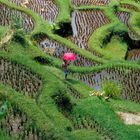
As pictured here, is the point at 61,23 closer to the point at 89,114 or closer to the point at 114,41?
the point at 114,41

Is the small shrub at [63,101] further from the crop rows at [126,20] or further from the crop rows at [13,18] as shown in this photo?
the crop rows at [126,20]

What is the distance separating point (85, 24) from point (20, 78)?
29.3 feet

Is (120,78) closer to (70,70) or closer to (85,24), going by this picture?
(70,70)

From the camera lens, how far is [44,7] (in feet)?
68.4

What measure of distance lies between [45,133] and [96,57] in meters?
8.14

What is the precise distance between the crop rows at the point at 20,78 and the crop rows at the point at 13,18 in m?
6.41

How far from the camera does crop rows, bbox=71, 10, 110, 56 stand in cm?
1872

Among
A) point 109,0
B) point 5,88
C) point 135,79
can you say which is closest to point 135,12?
point 109,0

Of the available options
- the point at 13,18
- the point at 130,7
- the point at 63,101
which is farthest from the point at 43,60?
the point at 130,7

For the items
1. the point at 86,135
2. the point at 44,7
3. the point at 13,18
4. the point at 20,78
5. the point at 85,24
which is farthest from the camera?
the point at 44,7

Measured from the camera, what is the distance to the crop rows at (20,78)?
1110cm

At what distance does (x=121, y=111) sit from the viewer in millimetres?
12469

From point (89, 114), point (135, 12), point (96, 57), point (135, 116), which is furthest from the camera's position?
point (135, 12)

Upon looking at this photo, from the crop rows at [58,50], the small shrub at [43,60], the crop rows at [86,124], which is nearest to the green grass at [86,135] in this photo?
the crop rows at [86,124]
